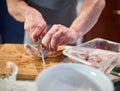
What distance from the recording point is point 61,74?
0.45 m

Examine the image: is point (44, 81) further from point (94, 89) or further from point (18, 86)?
point (18, 86)

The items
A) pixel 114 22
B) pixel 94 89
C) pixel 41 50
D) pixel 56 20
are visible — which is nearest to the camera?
pixel 94 89

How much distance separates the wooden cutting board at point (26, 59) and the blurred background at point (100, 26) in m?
0.77

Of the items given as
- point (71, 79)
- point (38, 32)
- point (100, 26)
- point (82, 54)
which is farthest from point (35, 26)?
point (100, 26)

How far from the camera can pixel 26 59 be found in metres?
0.80

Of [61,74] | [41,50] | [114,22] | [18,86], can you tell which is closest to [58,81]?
[61,74]

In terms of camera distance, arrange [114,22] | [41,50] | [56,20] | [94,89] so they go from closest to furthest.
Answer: [94,89], [41,50], [56,20], [114,22]

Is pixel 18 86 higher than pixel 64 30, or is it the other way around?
pixel 64 30

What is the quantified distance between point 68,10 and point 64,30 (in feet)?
1.44

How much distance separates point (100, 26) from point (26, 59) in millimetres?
1334

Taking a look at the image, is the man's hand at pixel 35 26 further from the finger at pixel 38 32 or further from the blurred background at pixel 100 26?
the blurred background at pixel 100 26

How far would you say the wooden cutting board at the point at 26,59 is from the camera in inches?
28.2

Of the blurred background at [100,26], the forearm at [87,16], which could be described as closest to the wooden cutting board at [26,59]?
the forearm at [87,16]

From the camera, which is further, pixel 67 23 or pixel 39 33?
pixel 67 23
